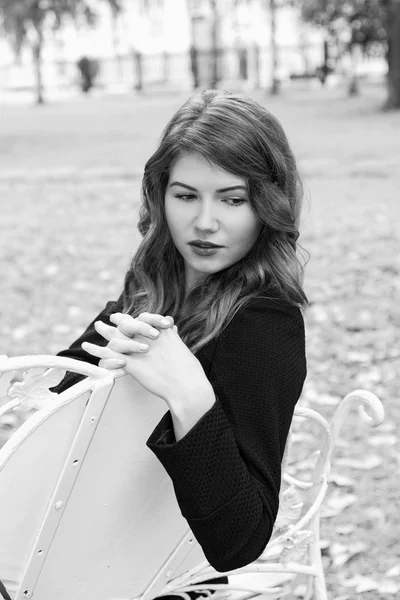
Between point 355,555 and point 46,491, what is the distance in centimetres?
225

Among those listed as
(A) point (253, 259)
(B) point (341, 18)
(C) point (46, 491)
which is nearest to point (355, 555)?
(A) point (253, 259)

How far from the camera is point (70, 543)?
1.58 meters

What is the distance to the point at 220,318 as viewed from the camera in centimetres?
177

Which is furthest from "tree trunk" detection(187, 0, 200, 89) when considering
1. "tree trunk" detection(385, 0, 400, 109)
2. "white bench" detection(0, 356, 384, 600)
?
"white bench" detection(0, 356, 384, 600)

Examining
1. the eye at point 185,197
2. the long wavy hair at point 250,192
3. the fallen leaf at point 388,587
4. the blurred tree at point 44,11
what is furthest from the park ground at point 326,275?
the blurred tree at point 44,11

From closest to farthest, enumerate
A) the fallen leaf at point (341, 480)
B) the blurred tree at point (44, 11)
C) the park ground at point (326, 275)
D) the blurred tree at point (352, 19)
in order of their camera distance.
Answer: the park ground at point (326, 275) → the fallen leaf at point (341, 480) → the blurred tree at point (44, 11) → the blurred tree at point (352, 19)

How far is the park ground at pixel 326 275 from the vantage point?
380 cm

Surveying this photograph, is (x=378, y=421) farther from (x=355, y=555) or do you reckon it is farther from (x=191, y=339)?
(x=355, y=555)

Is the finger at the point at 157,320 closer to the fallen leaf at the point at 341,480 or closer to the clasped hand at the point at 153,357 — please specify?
the clasped hand at the point at 153,357

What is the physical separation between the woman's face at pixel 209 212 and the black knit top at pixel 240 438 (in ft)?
0.44

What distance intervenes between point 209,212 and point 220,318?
0.21 metres

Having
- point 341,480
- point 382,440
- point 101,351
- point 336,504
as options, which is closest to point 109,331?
point 101,351

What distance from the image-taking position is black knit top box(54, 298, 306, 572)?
148 cm

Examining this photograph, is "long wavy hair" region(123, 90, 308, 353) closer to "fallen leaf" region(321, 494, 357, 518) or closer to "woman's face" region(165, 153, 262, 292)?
"woman's face" region(165, 153, 262, 292)
